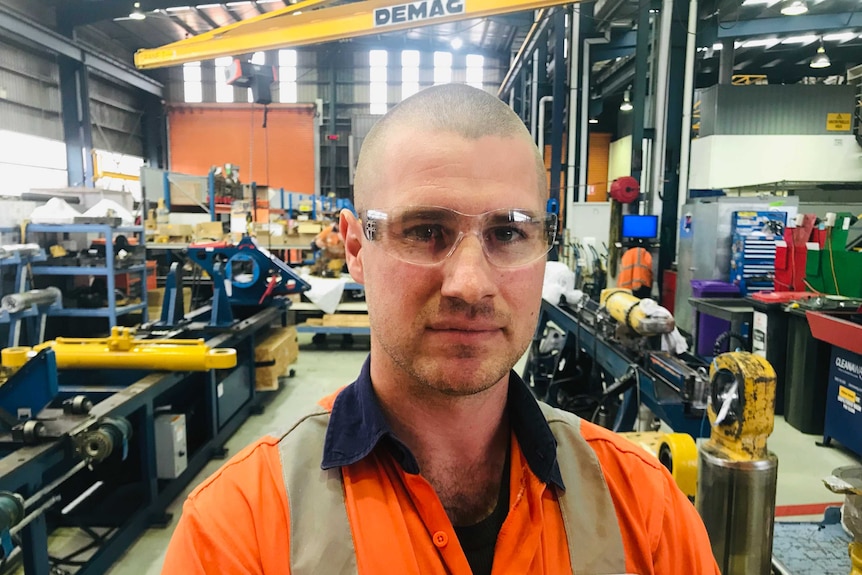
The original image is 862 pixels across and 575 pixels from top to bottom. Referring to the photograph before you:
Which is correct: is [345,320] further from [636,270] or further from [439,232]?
[439,232]

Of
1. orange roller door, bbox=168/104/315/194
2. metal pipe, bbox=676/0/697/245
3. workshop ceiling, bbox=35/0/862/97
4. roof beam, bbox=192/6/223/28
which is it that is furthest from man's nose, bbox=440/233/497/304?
orange roller door, bbox=168/104/315/194

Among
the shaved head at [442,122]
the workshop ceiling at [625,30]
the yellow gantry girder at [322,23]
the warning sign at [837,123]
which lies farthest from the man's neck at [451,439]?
the warning sign at [837,123]

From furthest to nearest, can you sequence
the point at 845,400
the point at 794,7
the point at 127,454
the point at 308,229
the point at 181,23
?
the point at 181,23, the point at 308,229, the point at 794,7, the point at 845,400, the point at 127,454

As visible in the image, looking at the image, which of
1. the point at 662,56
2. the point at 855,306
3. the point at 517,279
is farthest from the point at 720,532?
the point at 662,56

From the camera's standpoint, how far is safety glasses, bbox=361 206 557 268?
91 centimetres

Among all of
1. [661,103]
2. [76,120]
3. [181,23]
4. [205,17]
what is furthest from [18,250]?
[181,23]

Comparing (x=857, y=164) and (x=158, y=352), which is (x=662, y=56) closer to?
(x=857, y=164)

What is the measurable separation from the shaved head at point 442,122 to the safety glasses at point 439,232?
0.09 meters

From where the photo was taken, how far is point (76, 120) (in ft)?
42.0

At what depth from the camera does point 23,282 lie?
216 inches

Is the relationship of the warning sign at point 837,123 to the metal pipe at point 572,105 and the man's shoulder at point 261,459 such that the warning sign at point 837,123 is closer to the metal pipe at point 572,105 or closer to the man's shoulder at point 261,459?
the metal pipe at point 572,105

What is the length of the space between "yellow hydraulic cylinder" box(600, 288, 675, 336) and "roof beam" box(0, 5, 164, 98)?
1220 centimetres

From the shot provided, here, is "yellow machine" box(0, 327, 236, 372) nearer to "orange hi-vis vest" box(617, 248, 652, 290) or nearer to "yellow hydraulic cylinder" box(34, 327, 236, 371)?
"yellow hydraulic cylinder" box(34, 327, 236, 371)

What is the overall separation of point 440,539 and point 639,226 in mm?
5797
